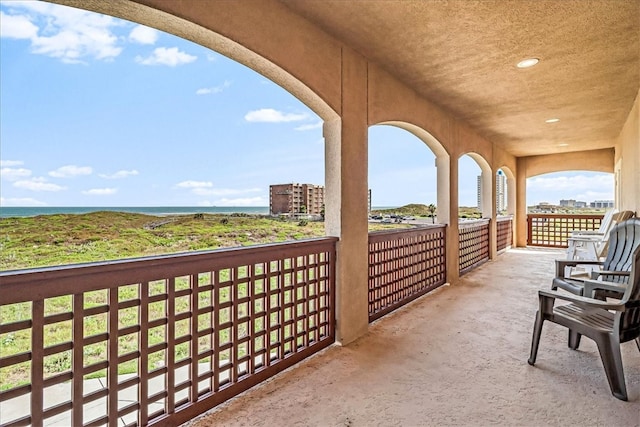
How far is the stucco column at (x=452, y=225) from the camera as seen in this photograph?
512cm

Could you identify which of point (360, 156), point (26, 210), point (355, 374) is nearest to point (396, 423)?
point (355, 374)

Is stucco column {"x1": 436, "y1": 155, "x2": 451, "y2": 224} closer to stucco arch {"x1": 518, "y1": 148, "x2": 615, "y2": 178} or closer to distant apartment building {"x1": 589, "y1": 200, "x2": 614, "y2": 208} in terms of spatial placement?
stucco arch {"x1": 518, "y1": 148, "x2": 615, "y2": 178}

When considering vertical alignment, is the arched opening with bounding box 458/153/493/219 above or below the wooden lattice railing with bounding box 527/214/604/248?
above

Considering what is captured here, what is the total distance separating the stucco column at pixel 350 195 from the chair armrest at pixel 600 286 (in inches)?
69.9

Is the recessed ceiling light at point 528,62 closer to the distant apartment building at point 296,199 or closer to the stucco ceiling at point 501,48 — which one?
the stucco ceiling at point 501,48

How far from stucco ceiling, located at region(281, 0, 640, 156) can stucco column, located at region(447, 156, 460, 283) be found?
85 cm

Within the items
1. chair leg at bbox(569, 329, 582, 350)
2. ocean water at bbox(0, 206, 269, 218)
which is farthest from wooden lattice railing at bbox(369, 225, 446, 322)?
ocean water at bbox(0, 206, 269, 218)

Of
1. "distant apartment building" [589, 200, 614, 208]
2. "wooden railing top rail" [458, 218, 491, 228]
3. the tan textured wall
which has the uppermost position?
the tan textured wall

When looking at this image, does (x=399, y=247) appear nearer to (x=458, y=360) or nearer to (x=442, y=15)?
(x=458, y=360)

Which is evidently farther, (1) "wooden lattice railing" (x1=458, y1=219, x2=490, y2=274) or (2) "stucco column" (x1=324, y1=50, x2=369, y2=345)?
(1) "wooden lattice railing" (x1=458, y1=219, x2=490, y2=274)

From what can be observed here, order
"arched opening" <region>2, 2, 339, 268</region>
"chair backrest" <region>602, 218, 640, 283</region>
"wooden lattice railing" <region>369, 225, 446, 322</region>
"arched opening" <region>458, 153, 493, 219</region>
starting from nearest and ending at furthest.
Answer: "chair backrest" <region>602, 218, 640, 283</region> < "wooden lattice railing" <region>369, 225, 446, 322</region> < "arched opening" <region>2, 2, 339, 268</region> < "arched opening" <region>458, 153, 493, 219</region>

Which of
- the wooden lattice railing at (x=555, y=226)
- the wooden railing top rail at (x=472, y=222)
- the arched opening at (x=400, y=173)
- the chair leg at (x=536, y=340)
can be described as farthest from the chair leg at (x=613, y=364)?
the wooden lattice railing at (x=555, y=226)

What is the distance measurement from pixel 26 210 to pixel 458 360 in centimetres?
447

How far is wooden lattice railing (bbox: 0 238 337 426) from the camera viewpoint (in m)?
1.41
